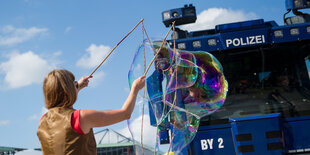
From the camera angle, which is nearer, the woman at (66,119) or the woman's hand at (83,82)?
the woman at (66,119)

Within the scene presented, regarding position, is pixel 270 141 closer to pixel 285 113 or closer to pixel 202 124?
pixel 285 113

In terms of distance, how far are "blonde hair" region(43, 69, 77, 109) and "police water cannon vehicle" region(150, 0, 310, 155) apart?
3.15 m

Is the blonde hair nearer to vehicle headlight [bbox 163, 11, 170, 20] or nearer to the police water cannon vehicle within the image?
the police water cannon vehicle

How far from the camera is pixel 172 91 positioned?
4.56m

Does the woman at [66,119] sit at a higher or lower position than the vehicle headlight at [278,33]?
lower

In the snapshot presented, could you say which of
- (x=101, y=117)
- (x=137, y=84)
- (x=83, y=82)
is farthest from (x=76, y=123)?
(x=83, y=82)

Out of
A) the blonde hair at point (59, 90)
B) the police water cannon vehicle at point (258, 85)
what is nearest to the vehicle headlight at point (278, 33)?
the police water cannon vehicle at point (258, 85)

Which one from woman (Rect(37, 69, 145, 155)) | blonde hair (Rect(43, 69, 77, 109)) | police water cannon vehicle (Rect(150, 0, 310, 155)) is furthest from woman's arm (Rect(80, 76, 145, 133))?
police water cannon vehicle (Rect(150, 0, 310, 155))

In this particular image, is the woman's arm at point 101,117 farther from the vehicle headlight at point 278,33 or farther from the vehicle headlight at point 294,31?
the vehicle headlight at point 294,31

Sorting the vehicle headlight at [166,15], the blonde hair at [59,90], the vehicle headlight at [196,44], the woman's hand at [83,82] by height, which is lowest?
the blonde hair at [59,90]

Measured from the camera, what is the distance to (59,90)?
1.96m

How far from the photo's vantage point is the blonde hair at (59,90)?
1959 millimetres

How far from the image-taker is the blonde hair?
1959 mm

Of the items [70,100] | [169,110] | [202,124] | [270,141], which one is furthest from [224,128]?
[70,100]
